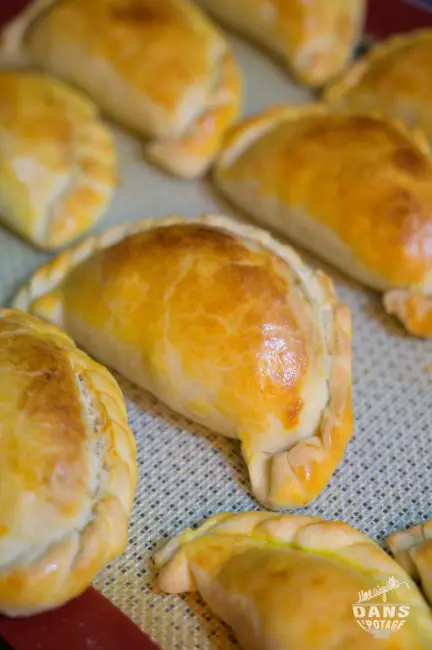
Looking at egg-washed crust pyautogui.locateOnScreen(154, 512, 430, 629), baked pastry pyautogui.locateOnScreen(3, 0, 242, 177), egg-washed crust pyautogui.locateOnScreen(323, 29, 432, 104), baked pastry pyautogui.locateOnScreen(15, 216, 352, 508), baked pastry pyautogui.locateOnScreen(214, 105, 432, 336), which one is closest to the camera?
egg-washed crust pyautogui.locateOnScreen(154, 512, 430, 629)

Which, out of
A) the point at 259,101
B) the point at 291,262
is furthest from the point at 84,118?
the point at 291,262

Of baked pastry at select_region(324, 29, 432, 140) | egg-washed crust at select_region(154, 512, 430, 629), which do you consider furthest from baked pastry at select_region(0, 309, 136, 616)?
baked pastry at select_region(324, 29, 432, 140)

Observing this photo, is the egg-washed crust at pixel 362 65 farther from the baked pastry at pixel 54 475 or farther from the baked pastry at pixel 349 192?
the baked pastry at pixel 54 475

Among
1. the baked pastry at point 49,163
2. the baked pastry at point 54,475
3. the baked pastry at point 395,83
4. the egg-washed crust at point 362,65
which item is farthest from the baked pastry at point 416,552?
the egg-washed crust at point 362,65

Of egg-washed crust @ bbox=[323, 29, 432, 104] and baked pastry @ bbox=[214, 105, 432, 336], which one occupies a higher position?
egg-washed crust @ bbox=[323, 29, 432, 104]

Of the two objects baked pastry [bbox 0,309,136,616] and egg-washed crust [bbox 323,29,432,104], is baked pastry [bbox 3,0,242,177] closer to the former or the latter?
egg-washed crust [bbox 323,29,432,104]

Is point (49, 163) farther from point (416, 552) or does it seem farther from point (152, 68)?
point (416, 552)

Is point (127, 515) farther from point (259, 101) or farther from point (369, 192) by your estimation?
point (259, 101)

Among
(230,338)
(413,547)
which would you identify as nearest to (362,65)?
(230,338)
